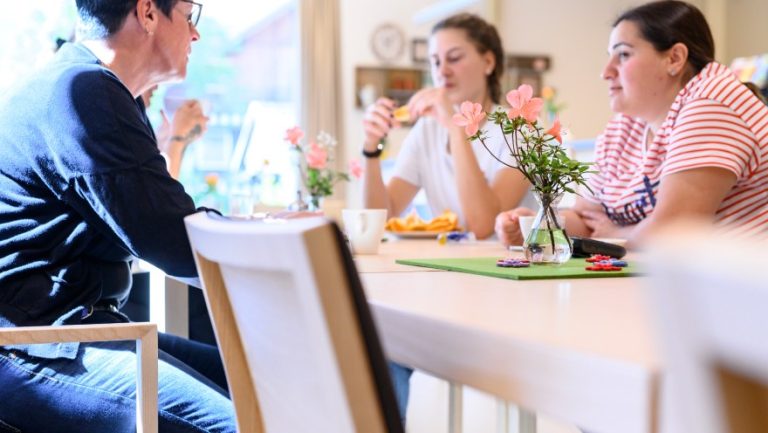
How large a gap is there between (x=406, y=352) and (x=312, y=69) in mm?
6127

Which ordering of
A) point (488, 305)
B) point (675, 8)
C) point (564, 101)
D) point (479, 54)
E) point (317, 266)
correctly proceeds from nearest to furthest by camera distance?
point (317, 266) < point (488, 305) < point (675, 8) < point (479, 54) < point (564, 101)

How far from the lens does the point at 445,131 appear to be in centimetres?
293

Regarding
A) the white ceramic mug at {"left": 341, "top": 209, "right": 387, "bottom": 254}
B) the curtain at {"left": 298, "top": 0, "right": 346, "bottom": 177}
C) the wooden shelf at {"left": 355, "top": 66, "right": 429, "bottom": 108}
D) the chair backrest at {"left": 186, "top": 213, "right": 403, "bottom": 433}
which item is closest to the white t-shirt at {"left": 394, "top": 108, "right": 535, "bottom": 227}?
the white ceramic mug at {"left": 341, "top": 209, "right": 387, "bottom": 254}

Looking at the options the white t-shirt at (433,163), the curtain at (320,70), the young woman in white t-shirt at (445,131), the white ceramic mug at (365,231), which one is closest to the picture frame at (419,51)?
the curtain at (320,70)

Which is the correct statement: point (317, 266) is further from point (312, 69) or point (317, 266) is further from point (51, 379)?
point (312, 69)

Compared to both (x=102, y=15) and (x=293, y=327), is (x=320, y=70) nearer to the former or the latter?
(x=102, y=15)

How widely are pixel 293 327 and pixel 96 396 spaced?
0.68 m

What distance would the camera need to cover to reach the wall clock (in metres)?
7.10

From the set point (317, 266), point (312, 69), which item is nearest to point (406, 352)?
point (317, 266)

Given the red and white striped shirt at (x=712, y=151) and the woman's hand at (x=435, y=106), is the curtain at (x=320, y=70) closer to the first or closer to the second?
the woman's hand at (x=435, y=106)

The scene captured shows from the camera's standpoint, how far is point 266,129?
684 cm

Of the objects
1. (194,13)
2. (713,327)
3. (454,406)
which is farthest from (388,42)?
(713,327)

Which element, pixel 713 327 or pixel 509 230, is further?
pixel 509 230

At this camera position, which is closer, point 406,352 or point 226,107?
point 406,352
